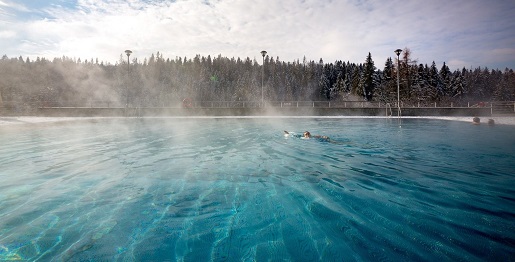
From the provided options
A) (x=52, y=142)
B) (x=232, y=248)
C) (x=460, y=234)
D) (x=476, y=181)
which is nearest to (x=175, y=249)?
(x=232, y=248)

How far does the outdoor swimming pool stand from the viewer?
3084 millimetres

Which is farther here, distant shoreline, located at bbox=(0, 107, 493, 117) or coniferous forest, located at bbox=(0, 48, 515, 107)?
coniferous forest, located at bbox=(0, 48, 515, 107)

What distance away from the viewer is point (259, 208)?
4344mm

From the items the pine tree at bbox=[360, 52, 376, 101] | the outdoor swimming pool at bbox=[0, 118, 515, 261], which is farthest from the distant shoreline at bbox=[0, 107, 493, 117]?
the pine tree at bbox=[360, 52, 376, 101]

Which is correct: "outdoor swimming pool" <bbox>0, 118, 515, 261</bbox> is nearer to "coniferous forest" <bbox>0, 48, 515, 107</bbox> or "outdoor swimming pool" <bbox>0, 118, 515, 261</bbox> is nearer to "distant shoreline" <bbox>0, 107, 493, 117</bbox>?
"distant shoreline" <bbox>0, 107, 493, 117</bbox>

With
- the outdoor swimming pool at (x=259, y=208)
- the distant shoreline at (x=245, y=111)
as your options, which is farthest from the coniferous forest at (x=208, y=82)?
the outdoor swimming pool at (x=259, y=208)

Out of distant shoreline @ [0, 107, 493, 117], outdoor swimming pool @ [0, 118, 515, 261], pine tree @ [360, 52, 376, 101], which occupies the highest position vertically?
pine tree @ [360, 52, 376, 101]

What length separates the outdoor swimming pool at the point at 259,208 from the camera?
3.08 m

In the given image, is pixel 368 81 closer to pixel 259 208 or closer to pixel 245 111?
pixel 245 111

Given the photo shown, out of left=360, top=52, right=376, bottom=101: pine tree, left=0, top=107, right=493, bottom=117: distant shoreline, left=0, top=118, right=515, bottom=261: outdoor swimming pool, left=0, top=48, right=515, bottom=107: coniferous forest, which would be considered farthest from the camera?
left=0, top=48, right=515, bottom=107: coniferous forest

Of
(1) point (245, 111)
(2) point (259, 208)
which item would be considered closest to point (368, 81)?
(1) point (245, 111)

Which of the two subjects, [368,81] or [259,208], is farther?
[368,81]

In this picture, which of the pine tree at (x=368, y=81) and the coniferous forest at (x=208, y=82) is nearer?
the pine tree at (x=368, y=81)

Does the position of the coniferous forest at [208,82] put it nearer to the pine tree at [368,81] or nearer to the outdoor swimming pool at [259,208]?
the pine tree at [368,81]
